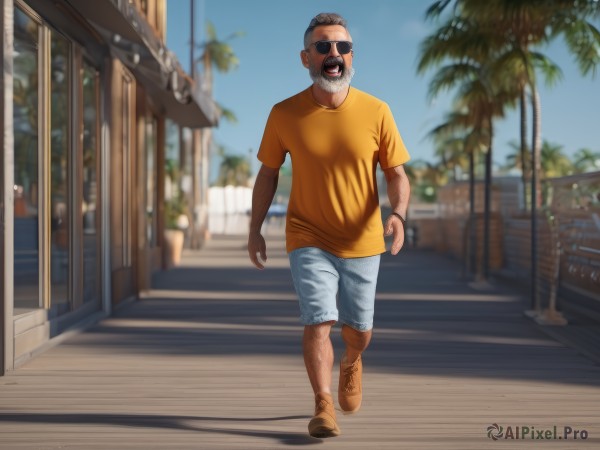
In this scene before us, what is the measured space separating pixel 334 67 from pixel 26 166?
690 inches

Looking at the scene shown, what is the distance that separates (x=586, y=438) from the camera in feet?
15.8

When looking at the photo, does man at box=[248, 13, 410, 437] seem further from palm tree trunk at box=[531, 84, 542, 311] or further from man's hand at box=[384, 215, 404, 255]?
palm tree trunk at box=[531, 84, 542, 311]

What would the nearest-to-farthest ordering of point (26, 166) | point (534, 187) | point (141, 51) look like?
point (141, 51) → point (534, 187) → point (26, 166)

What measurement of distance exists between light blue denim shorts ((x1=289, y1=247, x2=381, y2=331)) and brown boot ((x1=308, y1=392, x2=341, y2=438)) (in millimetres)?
335

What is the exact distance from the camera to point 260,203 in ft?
15.8

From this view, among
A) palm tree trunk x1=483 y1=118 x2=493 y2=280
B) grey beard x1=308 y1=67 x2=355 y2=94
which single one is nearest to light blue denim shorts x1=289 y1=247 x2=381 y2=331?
grey beard x1=308 y1=67 x2=355 y2=94

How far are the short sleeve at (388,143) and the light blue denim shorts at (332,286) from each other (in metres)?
0.42

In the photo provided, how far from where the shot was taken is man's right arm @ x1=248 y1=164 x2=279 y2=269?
4.75 m

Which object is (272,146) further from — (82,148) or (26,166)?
(26,166)

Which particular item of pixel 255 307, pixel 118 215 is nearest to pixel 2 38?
pixel 118 215

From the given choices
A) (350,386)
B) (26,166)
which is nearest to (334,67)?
(350,386)

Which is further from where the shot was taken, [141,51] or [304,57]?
[141,51]

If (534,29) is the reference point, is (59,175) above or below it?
below

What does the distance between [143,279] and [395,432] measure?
28.2ft
